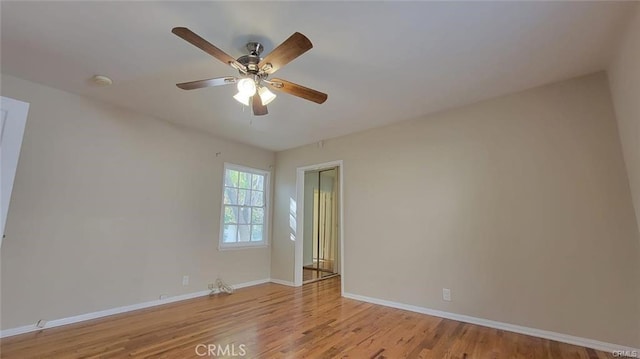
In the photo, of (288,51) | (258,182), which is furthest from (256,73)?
(258,182)

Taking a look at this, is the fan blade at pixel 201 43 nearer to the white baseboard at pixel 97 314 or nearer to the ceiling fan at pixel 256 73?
the ceiling fan at pixel 256 73

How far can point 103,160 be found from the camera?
11.0 feet

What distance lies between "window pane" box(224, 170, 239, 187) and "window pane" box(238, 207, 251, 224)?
1.56ft

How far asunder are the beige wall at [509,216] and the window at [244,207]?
73.6 inches

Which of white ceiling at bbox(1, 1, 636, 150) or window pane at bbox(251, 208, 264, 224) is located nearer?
white ceiling at bbox(1, 1, 636, 150)

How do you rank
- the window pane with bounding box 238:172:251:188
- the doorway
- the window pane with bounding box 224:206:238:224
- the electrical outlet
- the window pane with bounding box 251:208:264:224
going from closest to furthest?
the electrical outlet < the window pane with bounding box 224:206:238:224 < the window pane with bounding box 238:172:251:188 < the window pane with bounding box 251:208:264:224 < the doorway

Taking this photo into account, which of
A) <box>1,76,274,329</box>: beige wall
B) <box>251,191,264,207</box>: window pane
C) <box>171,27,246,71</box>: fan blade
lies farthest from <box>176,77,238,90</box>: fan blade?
<box>251,191,264,207</box>: window pane

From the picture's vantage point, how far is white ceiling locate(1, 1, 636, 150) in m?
1.92

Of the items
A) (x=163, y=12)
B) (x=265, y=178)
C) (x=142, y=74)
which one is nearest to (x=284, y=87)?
(x=163, y=12)

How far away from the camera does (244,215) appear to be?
16.4 feet

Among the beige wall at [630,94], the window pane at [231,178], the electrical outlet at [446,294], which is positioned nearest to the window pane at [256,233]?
the window pane at [231,178]

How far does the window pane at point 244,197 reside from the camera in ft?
16.3

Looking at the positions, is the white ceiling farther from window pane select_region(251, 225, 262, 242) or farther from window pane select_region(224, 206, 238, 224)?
window pane select_region(251, 225, 262, 242)

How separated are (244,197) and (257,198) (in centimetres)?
31
